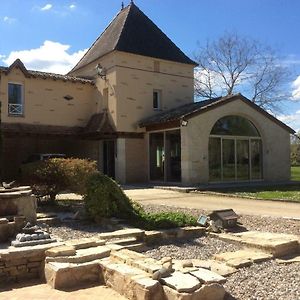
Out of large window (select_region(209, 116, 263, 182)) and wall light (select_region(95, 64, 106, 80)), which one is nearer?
large window (select_region(209, 116, 263, 182))

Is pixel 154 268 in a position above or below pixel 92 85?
below

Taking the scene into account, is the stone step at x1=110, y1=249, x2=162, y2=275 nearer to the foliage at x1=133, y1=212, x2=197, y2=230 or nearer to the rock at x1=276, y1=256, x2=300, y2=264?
the rock at x1=276, y1=256, x2=300, y2=264

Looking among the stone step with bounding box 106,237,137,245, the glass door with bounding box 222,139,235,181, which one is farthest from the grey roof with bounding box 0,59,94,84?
the stone step with bounding box 106,237,137,245

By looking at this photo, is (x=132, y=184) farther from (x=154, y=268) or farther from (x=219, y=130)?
(x=154, y=268)

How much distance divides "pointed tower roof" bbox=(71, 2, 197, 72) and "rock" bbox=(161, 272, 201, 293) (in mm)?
20799

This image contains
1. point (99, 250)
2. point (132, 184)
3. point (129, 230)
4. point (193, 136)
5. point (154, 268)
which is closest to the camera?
point (154, 268)

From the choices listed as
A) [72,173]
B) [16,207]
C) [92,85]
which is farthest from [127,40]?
[16,207]

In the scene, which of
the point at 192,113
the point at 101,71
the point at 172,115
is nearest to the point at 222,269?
the point at 192,113

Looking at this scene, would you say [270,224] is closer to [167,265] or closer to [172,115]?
[167,265]

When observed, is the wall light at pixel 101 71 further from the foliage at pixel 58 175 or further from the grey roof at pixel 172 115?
the foliage at pixel 58 175

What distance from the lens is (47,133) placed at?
24266 mm

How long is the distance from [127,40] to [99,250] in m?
20.8

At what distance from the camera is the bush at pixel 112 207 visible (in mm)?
9258

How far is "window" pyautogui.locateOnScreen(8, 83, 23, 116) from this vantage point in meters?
23.8
